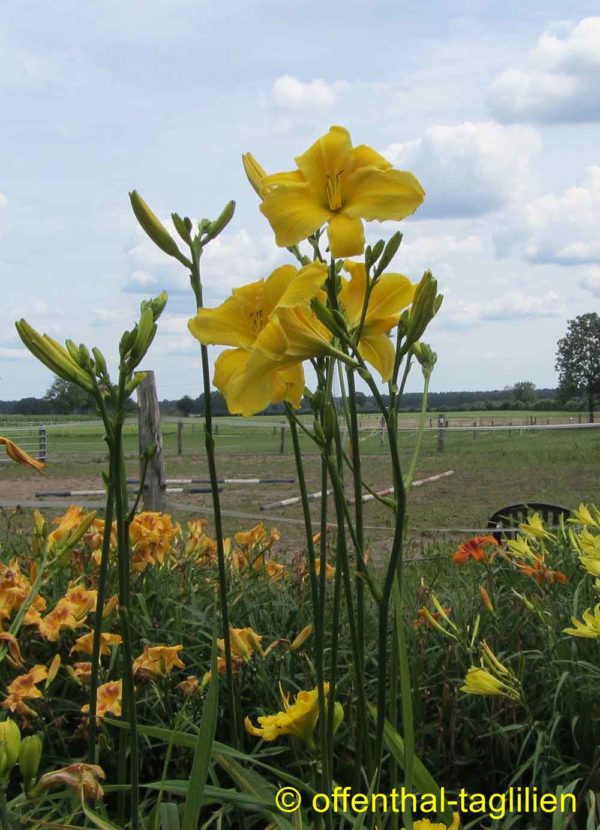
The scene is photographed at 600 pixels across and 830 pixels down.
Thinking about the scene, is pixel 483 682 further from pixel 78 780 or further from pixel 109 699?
pixel 78 780

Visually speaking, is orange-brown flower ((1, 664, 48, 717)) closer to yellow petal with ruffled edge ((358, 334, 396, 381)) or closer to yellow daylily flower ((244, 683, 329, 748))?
yellow daylily flower ((244, 683, 329, 748))

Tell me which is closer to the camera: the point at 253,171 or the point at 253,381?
the point at 253,381

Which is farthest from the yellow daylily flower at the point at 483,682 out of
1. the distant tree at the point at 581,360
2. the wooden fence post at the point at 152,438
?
the distant tree at the point at 581,360

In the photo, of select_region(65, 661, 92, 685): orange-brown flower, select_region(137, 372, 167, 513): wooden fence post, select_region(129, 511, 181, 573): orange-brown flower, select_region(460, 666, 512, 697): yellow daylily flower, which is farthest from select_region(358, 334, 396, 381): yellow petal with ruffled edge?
select_region(137, 372, 167, 513): wooden fence post

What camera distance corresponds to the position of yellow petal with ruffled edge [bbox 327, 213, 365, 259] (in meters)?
0.85

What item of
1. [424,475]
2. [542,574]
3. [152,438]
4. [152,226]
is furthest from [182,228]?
[424,475]

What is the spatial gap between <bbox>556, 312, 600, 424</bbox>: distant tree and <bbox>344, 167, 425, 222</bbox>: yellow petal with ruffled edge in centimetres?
4828

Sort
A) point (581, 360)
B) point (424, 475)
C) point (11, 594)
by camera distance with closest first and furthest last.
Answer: point (11, 594) → point (424, 475) → point (581, 360)

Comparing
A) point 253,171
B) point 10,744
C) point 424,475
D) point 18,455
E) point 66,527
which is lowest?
point 424,475

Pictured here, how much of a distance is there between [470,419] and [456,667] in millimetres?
51370

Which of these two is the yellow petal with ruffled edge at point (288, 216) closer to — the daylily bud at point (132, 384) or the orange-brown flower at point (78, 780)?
the daylily bud at point (132, 384)

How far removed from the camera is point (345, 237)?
854 mm

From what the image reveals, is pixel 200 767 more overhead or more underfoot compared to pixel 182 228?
more underfoot

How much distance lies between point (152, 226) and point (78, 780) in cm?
62
